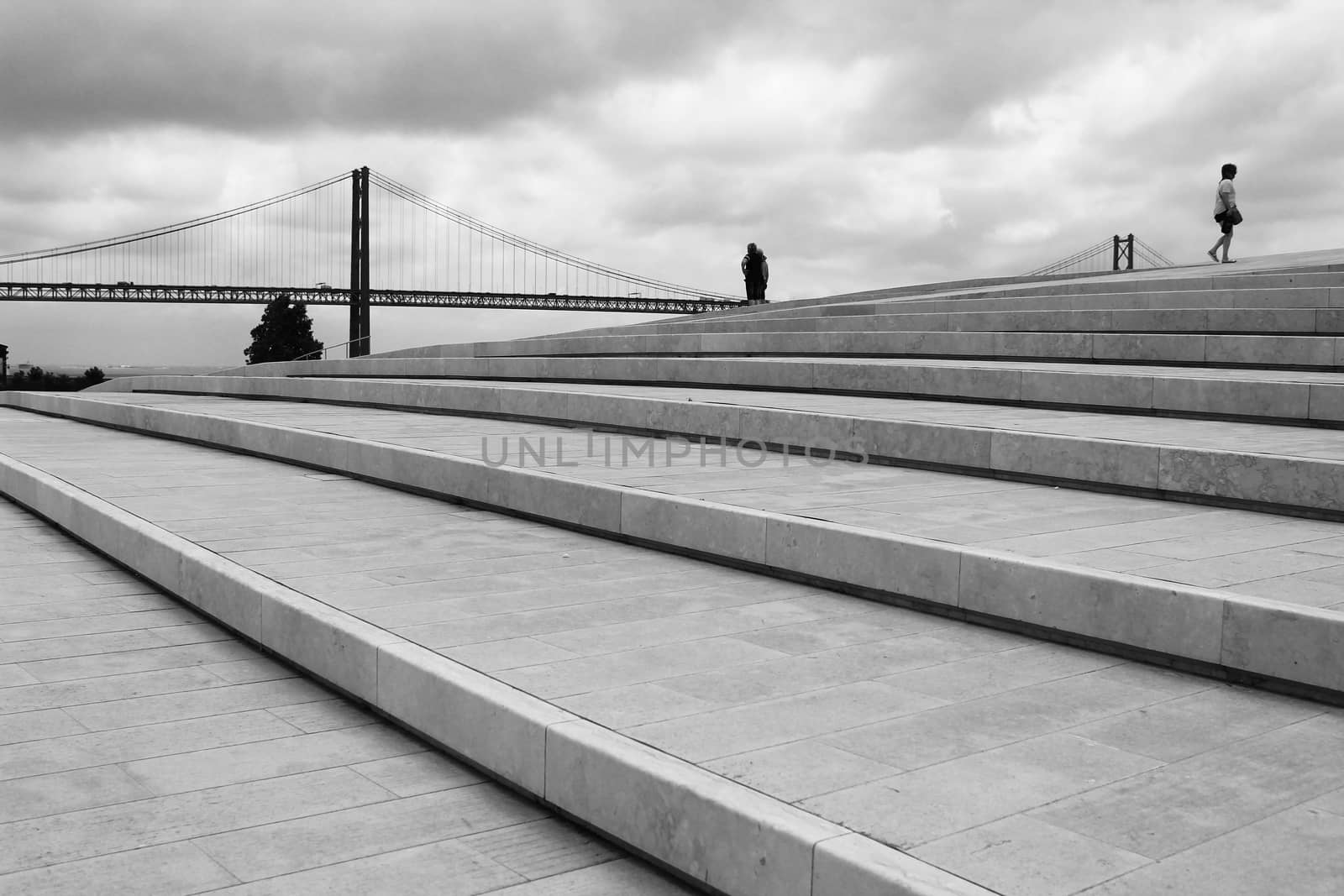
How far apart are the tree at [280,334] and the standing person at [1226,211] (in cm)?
6224

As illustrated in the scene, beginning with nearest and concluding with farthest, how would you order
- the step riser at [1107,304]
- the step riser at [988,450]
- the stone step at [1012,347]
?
the step riser at [988,450]
the stone step at [1012,347]
the step riser at [1107,304]

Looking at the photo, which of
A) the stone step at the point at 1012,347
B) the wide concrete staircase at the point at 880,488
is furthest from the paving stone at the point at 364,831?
the stone step at the point at 1012,347

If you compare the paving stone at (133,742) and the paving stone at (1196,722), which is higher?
the paving stone at (1196,722)

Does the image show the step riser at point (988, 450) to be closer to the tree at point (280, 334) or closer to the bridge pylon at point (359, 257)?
the bridge pylon at point (359, 257)

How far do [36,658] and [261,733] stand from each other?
1360mm

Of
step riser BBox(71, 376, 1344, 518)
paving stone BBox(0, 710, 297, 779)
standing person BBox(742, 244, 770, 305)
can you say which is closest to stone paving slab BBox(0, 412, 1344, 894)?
paving stone BBox(0, 710, 297, 779)

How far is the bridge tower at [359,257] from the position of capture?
50.2 metres

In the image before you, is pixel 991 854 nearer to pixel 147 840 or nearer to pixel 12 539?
pixel 147 840

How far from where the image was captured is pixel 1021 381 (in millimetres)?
8164

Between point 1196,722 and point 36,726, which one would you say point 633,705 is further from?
point 36,726

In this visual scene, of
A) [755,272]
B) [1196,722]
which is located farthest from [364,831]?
[755,272]

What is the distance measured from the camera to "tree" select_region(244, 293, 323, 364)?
72.2 meters

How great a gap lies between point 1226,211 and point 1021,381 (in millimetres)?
12029

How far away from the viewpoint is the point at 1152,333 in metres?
10.2
